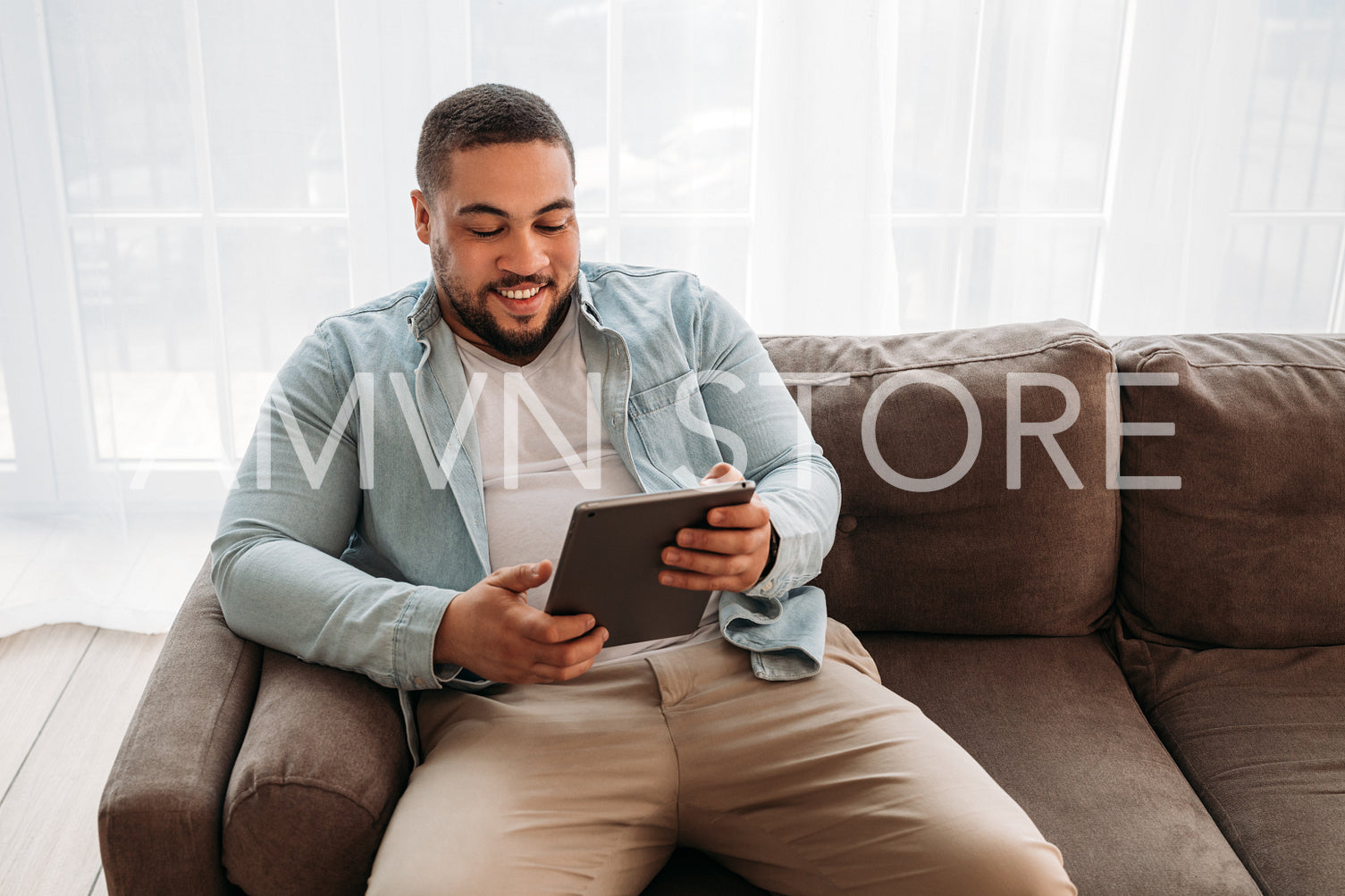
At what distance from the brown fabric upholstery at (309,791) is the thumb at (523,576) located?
0.70 ft

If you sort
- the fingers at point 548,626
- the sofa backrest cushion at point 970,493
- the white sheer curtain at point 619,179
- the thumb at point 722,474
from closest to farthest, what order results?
the fingers at point 548,626 → the thumb at point 722,474 → the sofa backrest cushion at point 970,493 → the white sheer curtain at point 619,179

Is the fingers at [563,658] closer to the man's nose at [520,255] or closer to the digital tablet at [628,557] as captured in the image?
the digital tablet at [628,557]

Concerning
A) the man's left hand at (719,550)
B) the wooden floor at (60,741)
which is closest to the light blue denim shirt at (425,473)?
the man's left hand at (719,550)

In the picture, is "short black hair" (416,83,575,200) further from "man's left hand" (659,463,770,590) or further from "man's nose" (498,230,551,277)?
"man's left hand" (659,463,770,590)

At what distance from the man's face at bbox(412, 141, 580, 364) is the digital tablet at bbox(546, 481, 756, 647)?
1.37 ft

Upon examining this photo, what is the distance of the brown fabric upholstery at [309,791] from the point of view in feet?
3.23

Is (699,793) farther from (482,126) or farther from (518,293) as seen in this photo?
(482,126)

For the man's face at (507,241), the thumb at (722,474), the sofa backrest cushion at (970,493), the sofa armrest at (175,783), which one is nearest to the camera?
the sofa armrest at (175,783)

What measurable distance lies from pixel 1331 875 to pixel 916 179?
1.52 m

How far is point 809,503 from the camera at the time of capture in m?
1.31

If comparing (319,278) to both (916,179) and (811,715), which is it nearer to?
(916,179)

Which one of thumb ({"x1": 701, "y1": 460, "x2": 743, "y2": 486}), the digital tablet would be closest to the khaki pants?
the digital tablet

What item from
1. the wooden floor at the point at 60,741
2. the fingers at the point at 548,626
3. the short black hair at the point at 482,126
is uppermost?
the short black hair at the point at 482,126

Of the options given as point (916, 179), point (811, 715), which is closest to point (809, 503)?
point (811, 715)
